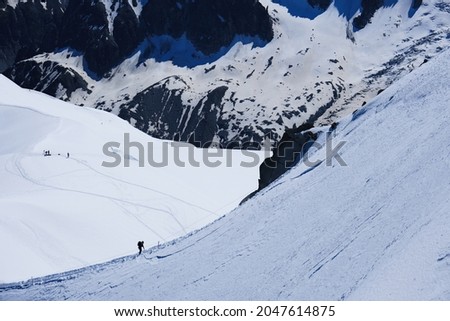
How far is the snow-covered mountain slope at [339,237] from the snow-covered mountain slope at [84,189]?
473 inches

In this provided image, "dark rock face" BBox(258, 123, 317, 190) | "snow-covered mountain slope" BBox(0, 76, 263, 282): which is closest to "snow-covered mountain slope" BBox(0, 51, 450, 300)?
"dark rock face" BBox(258, 123, 317, 190)

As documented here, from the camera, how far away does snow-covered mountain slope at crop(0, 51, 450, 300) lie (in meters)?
23.4

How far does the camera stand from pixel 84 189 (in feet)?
205

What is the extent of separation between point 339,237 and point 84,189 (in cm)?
3753

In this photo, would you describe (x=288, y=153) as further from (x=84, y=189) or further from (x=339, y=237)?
(x=339, y=237)

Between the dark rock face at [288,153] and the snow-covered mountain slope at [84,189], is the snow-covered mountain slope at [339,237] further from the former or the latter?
the snow-covered mountain slope at [84,189]

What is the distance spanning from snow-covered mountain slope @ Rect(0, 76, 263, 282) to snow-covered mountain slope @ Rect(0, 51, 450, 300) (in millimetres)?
12006

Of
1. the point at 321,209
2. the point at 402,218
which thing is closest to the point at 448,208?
the point at 402,218

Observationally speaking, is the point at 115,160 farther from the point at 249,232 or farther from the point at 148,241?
the point at 249,232

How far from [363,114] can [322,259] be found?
19946mm

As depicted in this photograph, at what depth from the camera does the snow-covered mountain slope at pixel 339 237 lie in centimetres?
2339

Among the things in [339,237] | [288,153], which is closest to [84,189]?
[288,153]

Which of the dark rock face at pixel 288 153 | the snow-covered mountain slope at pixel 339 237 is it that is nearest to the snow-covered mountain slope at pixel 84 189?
the dark rock face at pixel 288 153

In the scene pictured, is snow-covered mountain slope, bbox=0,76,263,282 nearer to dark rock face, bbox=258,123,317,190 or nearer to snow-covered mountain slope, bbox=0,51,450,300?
dark rock face, bbox=258,123,317,190
